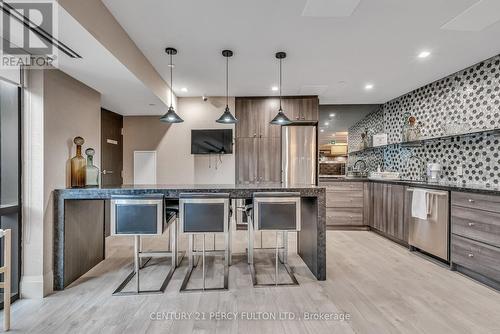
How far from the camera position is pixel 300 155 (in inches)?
196

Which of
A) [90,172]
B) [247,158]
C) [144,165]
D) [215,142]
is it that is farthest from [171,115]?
[144,165]

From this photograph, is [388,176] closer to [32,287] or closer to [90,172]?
[90,172]

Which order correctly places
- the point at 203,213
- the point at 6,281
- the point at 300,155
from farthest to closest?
the point at 300,155 → the point at 203,213 → the point at 6,281

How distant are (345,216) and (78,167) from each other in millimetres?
4406

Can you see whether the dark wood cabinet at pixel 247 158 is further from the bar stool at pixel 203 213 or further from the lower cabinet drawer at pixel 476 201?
the lower cabinet drawer at pixel 476 201

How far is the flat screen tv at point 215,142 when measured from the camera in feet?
16.5

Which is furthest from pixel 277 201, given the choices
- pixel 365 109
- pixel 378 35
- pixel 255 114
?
pixel 365 109

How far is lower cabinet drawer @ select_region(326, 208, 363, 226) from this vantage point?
487 cm

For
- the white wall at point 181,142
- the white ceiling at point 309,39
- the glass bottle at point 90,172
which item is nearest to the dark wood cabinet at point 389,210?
the white ceiling at point 309,39

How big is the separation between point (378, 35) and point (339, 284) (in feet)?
8.82

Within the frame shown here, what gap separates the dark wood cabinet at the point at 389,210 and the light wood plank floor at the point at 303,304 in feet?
2.98

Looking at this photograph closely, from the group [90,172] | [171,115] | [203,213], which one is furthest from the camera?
[171,115]

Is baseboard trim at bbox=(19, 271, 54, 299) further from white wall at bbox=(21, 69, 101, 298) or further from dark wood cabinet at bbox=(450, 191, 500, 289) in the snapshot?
dark wood cabinet at bbox=(450, 191, 500, 289)

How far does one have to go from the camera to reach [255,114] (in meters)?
5.08
